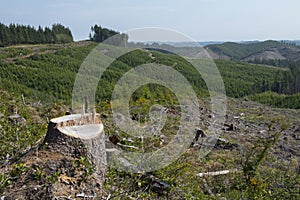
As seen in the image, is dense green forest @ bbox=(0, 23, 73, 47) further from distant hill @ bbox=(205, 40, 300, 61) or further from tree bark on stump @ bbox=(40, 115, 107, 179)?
distant hill @ bbox=(205, 40, 300, 61)

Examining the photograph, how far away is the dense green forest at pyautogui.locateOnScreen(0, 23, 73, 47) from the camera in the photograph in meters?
51.3

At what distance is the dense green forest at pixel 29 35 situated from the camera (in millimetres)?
51344

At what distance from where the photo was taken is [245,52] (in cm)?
15600

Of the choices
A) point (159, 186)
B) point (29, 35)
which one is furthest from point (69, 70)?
point (159, 186)

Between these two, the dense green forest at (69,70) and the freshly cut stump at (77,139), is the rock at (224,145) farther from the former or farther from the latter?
the freshly cut stump at (77,139)

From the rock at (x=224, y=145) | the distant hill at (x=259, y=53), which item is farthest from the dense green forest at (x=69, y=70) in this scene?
the distant hill at (x=259, y=53)

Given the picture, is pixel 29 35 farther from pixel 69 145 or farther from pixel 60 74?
pixel 69 145

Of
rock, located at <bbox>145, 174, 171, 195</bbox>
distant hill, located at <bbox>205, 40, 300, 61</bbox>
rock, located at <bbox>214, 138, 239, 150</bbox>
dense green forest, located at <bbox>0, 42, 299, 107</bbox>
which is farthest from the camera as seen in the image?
distant hill, located at <bbox>205, 40, 300, 61</bbox>

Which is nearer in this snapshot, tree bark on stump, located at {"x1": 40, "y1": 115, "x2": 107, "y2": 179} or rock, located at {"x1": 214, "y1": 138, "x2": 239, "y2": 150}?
tree bark on stump, located at {"x1": 40, "y1": 115, "x2": 107, "y2": 179}

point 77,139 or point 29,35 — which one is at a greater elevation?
point 29,35

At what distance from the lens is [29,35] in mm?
56906

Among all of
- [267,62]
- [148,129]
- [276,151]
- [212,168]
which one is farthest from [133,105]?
[267,62]

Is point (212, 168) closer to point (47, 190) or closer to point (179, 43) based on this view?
point (179, 43)

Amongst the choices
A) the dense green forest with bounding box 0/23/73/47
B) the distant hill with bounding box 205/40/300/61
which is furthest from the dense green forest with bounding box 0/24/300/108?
the distant hill with bounding box 205/40/300/61
